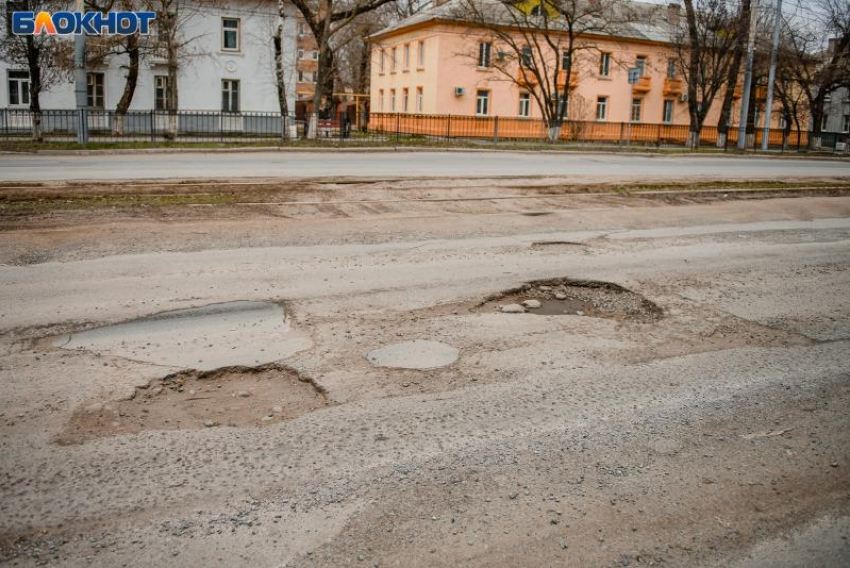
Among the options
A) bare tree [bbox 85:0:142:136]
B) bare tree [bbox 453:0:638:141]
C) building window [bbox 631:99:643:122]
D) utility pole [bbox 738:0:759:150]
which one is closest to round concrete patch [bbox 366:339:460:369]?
bare tree [bbox 85:0:142:136]

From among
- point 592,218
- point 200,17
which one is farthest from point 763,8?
point 592,218

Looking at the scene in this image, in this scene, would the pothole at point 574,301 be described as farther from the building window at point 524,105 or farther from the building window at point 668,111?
the building window at point 668,111

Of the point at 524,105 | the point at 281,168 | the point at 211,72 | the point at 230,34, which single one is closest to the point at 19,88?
the point at 211,72

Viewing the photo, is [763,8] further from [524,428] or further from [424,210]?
[524,428]

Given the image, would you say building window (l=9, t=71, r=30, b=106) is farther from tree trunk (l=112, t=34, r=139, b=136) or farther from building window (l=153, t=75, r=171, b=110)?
tree trunk (l=112, t=34, r=139, b=136)

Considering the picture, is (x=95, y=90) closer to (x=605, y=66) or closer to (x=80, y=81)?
(x=80, y=81)

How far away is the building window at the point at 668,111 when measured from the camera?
2232 inches

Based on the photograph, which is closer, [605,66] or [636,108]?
[605,66]

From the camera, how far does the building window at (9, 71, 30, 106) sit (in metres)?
36.8

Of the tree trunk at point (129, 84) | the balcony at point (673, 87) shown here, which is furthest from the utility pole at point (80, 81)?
the balcony at point (673, 87)

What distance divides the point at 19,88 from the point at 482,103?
27.2 m

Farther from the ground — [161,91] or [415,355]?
[161,91]

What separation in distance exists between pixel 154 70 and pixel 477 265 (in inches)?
1400

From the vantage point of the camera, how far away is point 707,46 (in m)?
40.6
